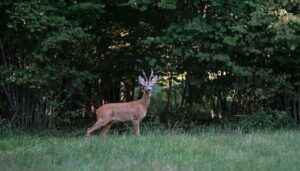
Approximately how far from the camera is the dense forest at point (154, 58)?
13414 mm

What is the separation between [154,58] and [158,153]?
5754mm

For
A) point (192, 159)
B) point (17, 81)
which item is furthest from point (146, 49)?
point (192, 159)

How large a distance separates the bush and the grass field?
9.45 ft

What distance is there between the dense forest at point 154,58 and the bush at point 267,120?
35 mm

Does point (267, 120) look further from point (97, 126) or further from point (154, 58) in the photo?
point (97, 126)

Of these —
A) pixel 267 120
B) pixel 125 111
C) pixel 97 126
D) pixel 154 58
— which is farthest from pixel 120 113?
pixel 267 120

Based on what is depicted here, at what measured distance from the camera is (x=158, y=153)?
31.3 feet

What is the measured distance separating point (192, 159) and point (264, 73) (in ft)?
19.5

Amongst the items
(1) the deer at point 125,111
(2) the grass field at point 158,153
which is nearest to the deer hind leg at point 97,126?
(1) the deer at point 125,111

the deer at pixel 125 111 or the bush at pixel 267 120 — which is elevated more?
the deer at pixel 125 111

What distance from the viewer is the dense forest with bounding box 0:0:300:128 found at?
13.4 meters

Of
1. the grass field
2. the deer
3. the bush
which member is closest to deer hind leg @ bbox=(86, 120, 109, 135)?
the deer

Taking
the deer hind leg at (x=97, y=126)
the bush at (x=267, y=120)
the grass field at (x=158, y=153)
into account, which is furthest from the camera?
the bush at (x=267, y=120)

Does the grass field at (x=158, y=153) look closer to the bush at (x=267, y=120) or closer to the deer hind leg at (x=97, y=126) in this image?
the deer hind leg at (x=97, y=126)
